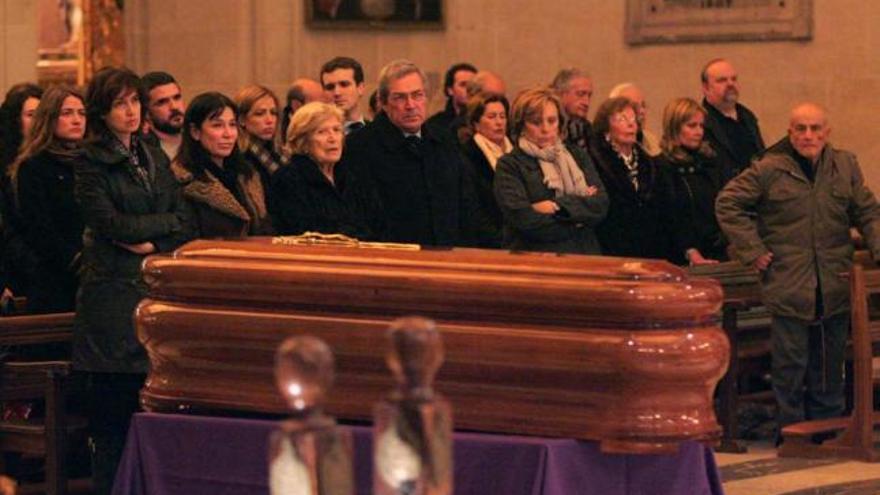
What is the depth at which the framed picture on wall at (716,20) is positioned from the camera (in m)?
14.6

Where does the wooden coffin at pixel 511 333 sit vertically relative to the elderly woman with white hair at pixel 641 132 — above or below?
below

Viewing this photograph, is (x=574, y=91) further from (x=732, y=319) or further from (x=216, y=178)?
(x=216, y=178)

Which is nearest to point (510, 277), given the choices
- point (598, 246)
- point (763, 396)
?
point (598, 246)

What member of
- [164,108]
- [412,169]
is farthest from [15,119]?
[412,169]

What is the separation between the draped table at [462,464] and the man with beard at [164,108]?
2852 millimetres

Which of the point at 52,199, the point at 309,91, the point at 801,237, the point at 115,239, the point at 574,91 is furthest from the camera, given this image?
the point at 574,91

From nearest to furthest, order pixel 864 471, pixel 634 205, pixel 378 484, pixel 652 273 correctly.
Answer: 1. pixel 378 484
2. pixel 652 273
3. pixel 864 471
4. pixel 634 205

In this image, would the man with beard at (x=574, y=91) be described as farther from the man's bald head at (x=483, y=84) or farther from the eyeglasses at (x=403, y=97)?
the eyeglasses at (x=403, y=97)

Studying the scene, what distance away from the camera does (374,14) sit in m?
15.8

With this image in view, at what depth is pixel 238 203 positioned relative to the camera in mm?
8703

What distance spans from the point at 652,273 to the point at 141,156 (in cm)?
296

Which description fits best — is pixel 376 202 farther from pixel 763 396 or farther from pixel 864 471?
pixel 763 396

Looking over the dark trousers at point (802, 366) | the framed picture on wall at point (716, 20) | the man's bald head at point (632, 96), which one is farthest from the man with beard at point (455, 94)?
the dark trousers at point (802, 366)

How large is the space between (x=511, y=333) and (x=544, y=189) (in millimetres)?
3953
